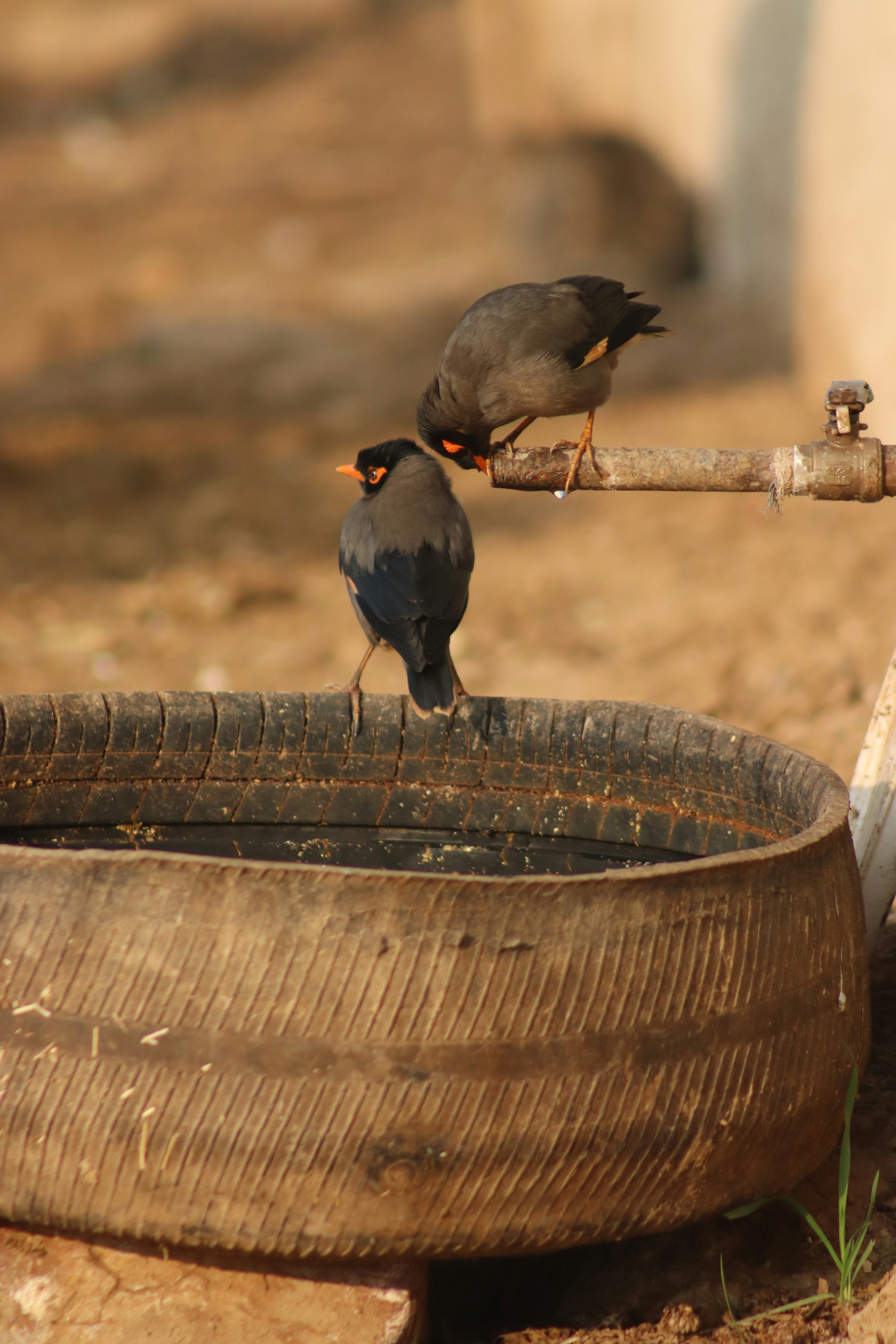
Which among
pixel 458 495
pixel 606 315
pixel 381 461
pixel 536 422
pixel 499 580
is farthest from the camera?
→ pixel 536 422

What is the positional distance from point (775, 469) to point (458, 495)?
17.4ft

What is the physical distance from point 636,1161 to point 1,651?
435 cm

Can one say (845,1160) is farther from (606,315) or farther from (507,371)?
(606,315)

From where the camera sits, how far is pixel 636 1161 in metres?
1.85

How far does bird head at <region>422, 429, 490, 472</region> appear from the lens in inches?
111

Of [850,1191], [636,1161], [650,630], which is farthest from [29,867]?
[650,630]

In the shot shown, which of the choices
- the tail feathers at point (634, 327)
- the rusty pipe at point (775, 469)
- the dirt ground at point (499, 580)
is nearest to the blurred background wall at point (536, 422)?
the dirt ground at point (499, 580)

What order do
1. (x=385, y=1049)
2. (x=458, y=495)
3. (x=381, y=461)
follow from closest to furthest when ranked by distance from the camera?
1. (x=385, y=1049)
2. (x=381, y=461)
3. (x=458, y=495)

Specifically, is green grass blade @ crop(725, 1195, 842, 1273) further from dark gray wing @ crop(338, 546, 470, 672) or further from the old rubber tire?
dark gray wing @ crop(338, 546, 470, 672)

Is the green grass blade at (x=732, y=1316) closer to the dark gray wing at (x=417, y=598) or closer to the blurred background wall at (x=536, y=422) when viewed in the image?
the dark gray wing at (x=417, y=598)

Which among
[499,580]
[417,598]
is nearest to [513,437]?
[417,598]

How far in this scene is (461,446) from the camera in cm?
286

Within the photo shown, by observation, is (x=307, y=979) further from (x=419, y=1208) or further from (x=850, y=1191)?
(x=850, y=1191)

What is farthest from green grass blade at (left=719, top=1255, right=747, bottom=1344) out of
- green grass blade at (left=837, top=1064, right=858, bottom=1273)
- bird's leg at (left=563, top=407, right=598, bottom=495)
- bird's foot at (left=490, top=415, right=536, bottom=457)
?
bird's foot at (left=490, top=415, right=536, bottom=457)
